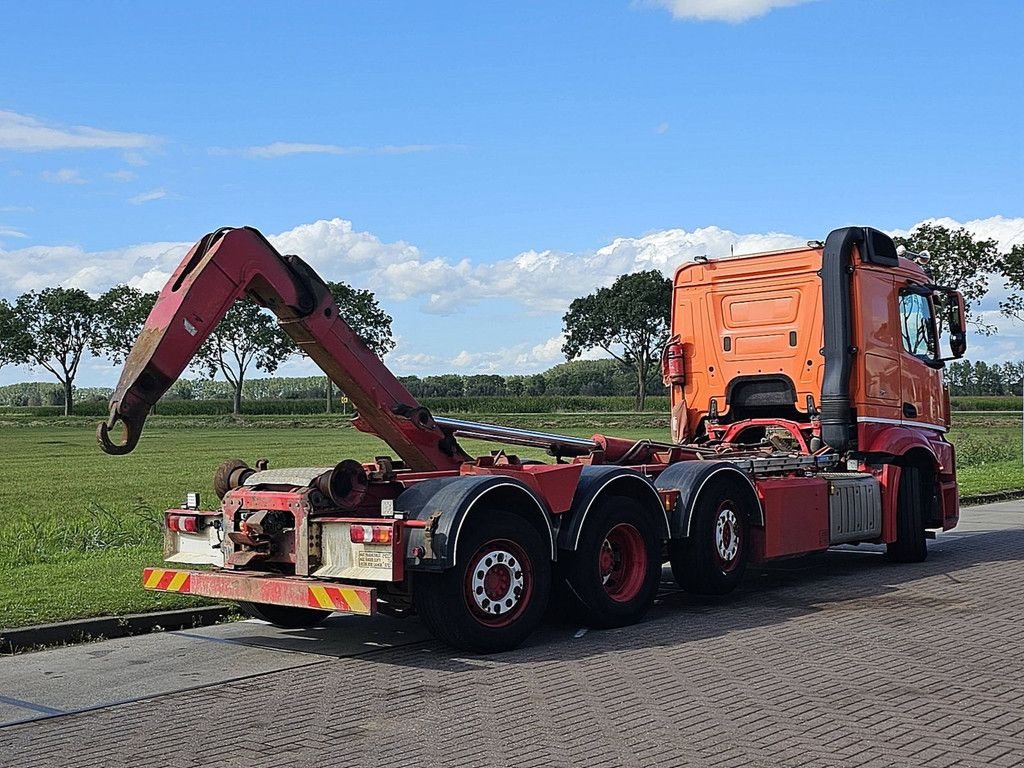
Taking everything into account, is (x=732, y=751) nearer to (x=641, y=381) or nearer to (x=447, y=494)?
(x=447, y=494)

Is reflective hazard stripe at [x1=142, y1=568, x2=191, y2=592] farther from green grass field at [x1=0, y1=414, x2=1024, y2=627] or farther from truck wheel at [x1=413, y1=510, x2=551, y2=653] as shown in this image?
truck wheel at [x1=413, y1=510, x2=551, y2=653]

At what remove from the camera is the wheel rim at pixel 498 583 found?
9.02m

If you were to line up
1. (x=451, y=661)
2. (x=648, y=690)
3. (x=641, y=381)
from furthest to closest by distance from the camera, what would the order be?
(x=641, y=381)
(x=451, y=661)
(x=648, y=690)

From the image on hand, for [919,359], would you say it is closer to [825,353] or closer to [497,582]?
[825,353]

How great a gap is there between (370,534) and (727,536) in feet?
13.3

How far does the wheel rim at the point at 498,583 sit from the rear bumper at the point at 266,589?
2.67 ft

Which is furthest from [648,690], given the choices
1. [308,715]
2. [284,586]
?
A: [284,586]

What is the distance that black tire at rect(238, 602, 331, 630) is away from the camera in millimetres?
10336

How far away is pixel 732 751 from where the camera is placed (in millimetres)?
6340

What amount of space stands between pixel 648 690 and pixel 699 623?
2.62 metres

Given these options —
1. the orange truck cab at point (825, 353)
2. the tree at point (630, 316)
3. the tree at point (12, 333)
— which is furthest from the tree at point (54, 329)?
the orange truck cab at point (825, 353)

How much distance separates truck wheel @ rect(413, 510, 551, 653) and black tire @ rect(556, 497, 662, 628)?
0.46m

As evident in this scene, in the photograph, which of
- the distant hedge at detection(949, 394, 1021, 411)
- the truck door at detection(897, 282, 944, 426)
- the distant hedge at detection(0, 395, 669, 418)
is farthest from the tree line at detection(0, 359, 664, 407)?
the truck door at detection(897, 282, 944, 426)

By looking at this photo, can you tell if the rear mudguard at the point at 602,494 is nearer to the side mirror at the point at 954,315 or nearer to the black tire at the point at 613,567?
the black tire at the point at 613,567
